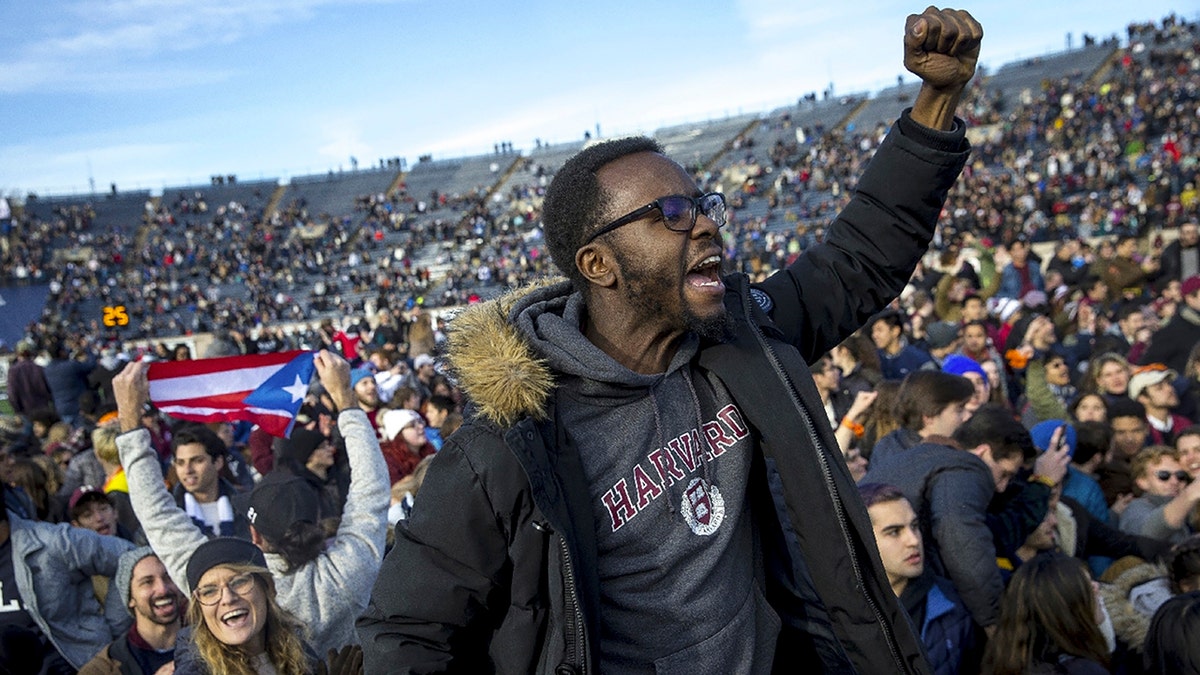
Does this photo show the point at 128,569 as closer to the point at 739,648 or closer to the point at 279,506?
the point at 279,506

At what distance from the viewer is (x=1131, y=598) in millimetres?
3490

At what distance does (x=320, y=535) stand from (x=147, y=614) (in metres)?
0.66

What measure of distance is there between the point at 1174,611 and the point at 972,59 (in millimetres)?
1785

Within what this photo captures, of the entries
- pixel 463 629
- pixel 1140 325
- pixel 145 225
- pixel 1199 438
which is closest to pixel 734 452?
pixel 463 629

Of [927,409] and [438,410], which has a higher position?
[927,409]

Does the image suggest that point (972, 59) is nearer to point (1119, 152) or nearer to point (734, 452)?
point (734, 452)

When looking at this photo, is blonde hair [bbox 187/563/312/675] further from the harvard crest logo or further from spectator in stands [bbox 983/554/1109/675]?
spectator in stands [bbox 983/554/1109/675]

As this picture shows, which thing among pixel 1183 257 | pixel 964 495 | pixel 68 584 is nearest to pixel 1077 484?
pixel 964 495

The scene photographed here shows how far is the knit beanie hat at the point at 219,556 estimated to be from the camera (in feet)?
9.98

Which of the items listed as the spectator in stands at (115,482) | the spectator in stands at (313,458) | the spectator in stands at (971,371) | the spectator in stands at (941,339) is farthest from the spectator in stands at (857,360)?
the spectator in stands at (115,482)

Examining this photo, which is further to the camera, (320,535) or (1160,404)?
(1160,404)

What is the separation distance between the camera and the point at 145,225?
2071 inches

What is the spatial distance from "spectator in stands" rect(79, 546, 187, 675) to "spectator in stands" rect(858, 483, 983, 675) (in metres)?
2.34

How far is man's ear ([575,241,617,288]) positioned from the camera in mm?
1972
